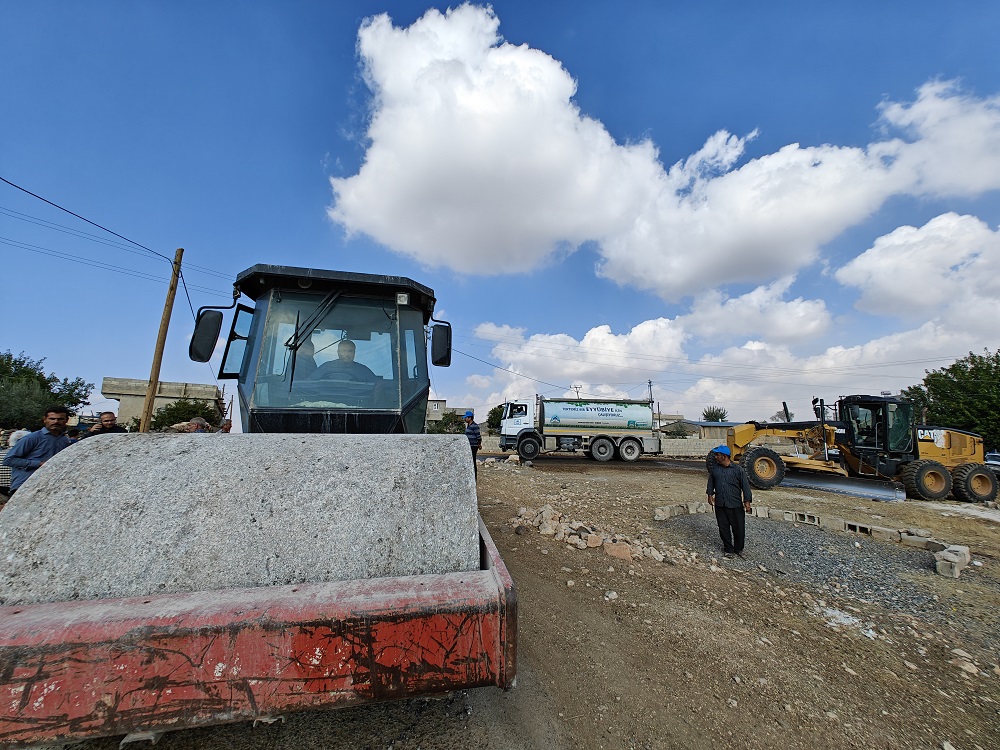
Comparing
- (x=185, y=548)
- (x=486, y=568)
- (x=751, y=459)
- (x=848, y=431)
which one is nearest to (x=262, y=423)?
(x=185, y=548)

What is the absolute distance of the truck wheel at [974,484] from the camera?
38.5 feet

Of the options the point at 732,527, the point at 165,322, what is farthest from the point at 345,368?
the point at 165,322

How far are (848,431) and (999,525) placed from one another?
4.18 meters

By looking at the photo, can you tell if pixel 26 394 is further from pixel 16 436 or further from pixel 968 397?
pixel 968 397

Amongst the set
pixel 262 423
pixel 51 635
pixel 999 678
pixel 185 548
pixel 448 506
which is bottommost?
pixel 999 678

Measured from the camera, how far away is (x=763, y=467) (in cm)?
1204

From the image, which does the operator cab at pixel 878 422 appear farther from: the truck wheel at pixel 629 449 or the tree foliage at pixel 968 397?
the tree foliage at pixel 968 397

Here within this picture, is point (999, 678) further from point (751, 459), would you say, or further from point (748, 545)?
point (751, 459)

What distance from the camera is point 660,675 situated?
9.21 feet

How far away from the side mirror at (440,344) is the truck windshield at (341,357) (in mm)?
172

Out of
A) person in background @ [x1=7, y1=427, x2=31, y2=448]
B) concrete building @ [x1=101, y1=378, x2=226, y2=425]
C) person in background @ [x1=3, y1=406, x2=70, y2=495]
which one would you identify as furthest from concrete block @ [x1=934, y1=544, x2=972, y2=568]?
concrete building @ [x1=101, y1=378, x2=226, y2=425]

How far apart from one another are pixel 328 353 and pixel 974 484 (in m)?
16.8

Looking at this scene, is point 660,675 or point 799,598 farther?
point 799,598

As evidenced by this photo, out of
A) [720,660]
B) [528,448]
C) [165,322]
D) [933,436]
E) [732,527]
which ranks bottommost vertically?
[720,660]
